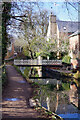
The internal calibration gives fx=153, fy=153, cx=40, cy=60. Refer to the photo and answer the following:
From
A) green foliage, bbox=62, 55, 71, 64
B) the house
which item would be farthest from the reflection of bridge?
the house

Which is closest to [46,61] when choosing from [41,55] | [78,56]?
[41,55]

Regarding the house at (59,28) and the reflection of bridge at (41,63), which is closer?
the house at (59,28)

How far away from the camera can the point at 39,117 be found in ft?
12.7

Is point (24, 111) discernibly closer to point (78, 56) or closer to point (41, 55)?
point (78, 56)

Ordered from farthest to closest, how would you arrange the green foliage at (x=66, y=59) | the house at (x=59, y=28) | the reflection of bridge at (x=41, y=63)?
the reflection of bridge at (x=41, y=63), the house at (x=59, y=28), the green foliage at (x=66, y=59)

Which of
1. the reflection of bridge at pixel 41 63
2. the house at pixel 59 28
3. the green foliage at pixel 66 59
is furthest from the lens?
the reflection of bridge at pixel 41 63

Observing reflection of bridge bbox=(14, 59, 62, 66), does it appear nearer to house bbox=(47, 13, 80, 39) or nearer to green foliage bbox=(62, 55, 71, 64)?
green foliage bbox=(62, 55, 71, 64)

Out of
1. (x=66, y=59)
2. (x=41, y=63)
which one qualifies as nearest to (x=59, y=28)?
(x=66, y=59)

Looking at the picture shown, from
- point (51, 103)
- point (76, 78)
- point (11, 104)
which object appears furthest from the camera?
point (76, 78)

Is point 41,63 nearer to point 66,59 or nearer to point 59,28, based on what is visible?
point 66,59

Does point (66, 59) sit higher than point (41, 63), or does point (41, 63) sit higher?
point (66, 59)

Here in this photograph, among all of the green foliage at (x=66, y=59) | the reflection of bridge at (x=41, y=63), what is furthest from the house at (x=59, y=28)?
the reflection of bridge at (x=41, y=63)

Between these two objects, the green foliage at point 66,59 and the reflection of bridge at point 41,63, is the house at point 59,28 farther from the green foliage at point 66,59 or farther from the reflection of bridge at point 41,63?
the reflection of bridge at point 41,63

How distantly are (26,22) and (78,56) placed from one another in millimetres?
8460
